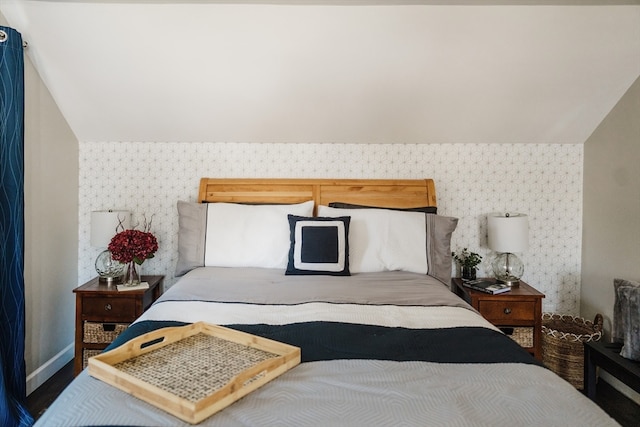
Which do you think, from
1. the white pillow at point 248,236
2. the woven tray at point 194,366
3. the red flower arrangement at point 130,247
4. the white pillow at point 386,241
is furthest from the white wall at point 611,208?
the red flower arrangement at point 130,247

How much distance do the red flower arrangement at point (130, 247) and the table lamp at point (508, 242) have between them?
2204 mm

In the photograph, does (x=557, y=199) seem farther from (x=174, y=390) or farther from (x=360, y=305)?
(x=174, y=390)

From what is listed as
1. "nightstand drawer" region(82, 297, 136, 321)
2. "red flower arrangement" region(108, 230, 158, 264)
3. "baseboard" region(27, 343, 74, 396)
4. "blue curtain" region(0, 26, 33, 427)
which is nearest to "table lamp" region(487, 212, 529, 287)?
"red flower arrangement" region(108, 230, 158, 264)

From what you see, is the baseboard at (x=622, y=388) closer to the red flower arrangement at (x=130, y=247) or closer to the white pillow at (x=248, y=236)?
the white pillow at (x=248, y=236)

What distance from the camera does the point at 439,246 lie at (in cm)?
279

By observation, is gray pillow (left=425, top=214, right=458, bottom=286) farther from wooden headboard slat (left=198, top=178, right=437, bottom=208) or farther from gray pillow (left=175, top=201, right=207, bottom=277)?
gray pillow (left=175, top=201, right=207, bottom=277)

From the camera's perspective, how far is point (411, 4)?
2447 mm

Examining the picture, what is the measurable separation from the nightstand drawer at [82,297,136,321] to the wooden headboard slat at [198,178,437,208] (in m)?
0.84

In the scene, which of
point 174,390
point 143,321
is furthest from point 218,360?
point 143,321

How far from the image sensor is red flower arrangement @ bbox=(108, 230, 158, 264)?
274cm

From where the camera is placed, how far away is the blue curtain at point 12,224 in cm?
226

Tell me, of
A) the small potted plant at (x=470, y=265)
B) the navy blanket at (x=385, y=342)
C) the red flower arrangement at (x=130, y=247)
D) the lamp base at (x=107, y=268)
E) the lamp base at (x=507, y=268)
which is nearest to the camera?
the navy blanket at (x=385, y=342)

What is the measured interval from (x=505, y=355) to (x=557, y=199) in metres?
2.20

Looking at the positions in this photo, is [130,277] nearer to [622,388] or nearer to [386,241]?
[386,241]
